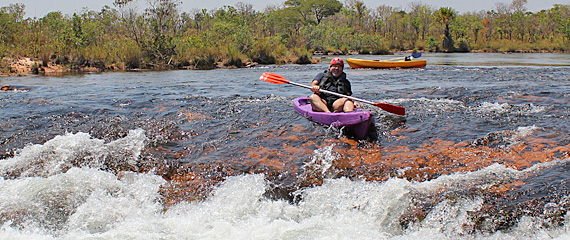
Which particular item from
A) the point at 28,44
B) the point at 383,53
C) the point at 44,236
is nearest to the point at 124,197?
the point at 44,236

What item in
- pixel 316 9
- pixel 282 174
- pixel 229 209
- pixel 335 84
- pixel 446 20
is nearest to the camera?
pixel 229 209

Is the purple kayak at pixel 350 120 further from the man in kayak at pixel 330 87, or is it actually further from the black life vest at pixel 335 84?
the black life vest at pixel 335 84

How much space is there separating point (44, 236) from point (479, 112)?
21.7 ft

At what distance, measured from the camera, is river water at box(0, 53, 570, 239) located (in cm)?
342

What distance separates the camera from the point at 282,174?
4.58 metres

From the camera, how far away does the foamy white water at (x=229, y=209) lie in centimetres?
335

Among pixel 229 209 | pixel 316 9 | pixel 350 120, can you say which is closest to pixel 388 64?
pixel 350 120

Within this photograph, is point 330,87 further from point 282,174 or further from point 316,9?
point 316,9

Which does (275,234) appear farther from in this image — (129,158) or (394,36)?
(394,36)

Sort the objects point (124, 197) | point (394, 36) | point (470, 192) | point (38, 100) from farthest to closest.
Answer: point (394, 36) < point (38, 100) < point (124, 197) < point (470, 192)

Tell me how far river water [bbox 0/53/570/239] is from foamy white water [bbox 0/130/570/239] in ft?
0.05

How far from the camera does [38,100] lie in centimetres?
882

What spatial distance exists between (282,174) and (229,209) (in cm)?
93

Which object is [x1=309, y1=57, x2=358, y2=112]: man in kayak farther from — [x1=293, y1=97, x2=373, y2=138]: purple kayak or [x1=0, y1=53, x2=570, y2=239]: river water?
[x1=0, y1=53, x2=570, y2=239]: river water
